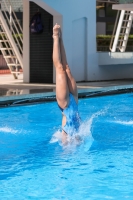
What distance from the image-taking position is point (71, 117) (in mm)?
6285

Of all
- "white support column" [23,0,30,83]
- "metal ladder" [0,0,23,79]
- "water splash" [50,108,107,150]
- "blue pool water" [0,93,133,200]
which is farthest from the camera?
"metal ladder" [0,0,23,79]

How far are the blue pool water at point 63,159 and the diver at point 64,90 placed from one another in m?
0.20

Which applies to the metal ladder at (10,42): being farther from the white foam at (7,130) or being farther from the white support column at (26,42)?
the white foam at (7,130)

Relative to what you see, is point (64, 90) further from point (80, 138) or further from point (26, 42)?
point (26, 42)

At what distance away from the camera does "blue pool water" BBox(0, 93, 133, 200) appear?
4.25m

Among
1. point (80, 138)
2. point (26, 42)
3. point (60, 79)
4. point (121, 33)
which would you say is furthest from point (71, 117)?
point (121, 33)

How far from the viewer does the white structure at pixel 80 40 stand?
13953 millimetres

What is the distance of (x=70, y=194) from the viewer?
4.15 m

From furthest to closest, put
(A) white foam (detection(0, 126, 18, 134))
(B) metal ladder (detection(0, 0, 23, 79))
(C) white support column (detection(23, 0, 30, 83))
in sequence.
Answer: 1. (B) metal ladder (detection(0, 0, 23, 79))
2. (C) white support column (detection(23, 0, 30, 83))
3. (A) white foam (detection(0, 126, 18, 134))

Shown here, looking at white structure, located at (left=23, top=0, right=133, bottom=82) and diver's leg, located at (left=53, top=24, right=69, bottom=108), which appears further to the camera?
white structure, located at (left=23, top=0, right=133, bottom=82)

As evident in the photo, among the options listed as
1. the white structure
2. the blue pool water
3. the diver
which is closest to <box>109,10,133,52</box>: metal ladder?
the white structure

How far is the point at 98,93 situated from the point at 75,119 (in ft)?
18.1

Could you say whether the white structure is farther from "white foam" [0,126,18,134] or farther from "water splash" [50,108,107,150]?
"water splash" [50,108,107,150]

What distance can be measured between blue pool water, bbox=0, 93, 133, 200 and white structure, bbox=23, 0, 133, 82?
5591 mm
